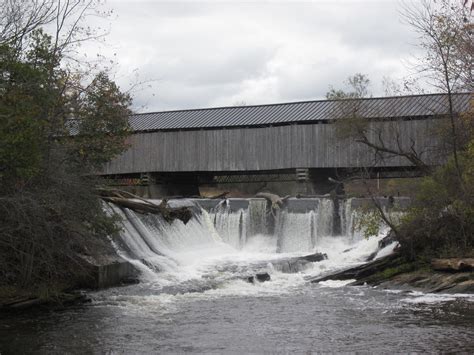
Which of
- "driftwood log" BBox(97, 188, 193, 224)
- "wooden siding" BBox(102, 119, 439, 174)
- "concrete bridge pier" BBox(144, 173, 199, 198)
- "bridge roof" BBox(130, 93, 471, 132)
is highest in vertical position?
"bridge roof" BBox(130, 93, 471, 132)

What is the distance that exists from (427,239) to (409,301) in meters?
2.81

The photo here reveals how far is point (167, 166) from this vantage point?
25.6 m

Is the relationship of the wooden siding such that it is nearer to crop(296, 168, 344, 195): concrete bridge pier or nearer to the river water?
crop(296, 168, 344, 195): concrete bridge pier

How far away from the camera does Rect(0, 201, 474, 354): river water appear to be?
7.77 m

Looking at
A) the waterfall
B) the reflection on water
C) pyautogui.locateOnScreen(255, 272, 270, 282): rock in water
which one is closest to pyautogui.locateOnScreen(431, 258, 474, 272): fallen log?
the reflection on water

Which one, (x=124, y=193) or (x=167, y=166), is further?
(x=167, y=166)

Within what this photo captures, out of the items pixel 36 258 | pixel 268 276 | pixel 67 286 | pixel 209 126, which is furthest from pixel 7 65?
pixel 209 126

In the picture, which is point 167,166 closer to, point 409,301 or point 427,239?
point 427,239

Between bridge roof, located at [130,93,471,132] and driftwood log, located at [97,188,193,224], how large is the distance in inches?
353

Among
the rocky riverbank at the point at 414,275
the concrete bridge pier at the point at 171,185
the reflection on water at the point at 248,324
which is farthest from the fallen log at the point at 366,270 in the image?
the concrete bridge pier at the point at 171,185

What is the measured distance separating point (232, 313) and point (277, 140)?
1464cm

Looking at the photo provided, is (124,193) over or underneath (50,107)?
underneath

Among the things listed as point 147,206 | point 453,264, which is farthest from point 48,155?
point 453,264

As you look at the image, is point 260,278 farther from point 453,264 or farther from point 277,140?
point 277,140
